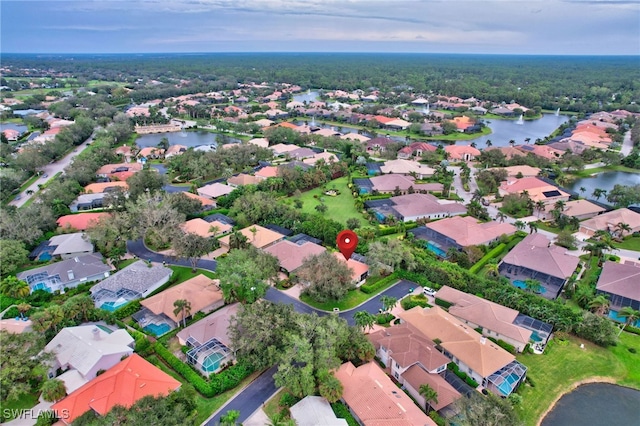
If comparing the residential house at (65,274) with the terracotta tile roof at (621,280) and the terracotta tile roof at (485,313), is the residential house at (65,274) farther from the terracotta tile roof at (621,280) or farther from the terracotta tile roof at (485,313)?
the terracotta tile roof at (621,280)

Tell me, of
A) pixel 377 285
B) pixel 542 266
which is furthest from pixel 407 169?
pixel 377 285

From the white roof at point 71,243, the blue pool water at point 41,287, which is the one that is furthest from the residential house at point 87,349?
the white roof at point 71,243

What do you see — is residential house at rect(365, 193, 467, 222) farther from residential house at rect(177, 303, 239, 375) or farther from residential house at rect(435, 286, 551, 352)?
residential house at rect(177, 303, 239, 375)

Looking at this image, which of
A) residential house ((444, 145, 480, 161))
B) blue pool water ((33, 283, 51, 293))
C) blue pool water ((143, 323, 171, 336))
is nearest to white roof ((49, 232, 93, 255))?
blue pool water ((33, 283, 51, 293))

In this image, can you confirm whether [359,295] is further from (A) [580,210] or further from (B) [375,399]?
(A) [580,210]

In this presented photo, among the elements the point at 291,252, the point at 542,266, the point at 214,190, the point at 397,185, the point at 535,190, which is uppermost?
the point at 535,190

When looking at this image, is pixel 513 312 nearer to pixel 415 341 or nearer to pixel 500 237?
pixel 415 341

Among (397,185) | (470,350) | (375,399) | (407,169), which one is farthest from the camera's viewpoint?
(407,169)
